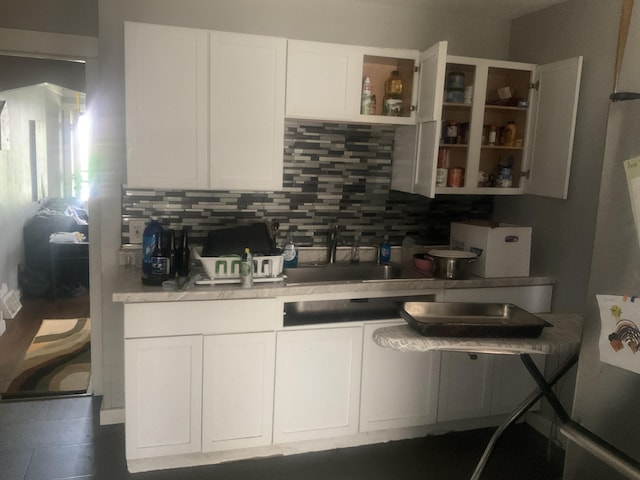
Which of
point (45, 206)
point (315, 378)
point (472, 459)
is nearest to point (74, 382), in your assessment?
point (315, 378)

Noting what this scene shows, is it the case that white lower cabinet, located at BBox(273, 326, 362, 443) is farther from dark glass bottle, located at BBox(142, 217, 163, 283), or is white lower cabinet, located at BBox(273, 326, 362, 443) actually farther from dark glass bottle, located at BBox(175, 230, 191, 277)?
dark glass bottle, located at BBox(142, 217, 163, 283)

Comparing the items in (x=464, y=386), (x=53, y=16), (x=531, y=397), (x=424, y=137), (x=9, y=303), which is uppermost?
(x=53, y=16)

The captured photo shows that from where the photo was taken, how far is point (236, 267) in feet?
8.14

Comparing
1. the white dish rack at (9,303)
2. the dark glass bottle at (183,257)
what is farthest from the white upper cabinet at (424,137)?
the white dish rack at (9,303)

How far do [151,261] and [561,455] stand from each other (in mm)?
2328

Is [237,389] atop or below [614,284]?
below

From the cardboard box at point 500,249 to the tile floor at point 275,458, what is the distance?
3.07ft

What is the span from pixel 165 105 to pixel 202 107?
0.17 meters

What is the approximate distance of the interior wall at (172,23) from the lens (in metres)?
2.68

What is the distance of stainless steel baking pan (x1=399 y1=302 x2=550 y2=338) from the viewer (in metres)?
1.67

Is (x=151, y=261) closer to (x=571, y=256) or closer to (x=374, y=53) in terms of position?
(x=374, y=53)

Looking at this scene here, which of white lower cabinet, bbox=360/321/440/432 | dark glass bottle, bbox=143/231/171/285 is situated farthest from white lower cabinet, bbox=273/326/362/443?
dark glass bottle, bbox=143/231/171/285

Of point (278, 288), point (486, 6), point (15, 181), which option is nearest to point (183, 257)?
point (278, 288)

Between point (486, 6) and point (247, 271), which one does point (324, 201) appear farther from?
point (486, 6)
